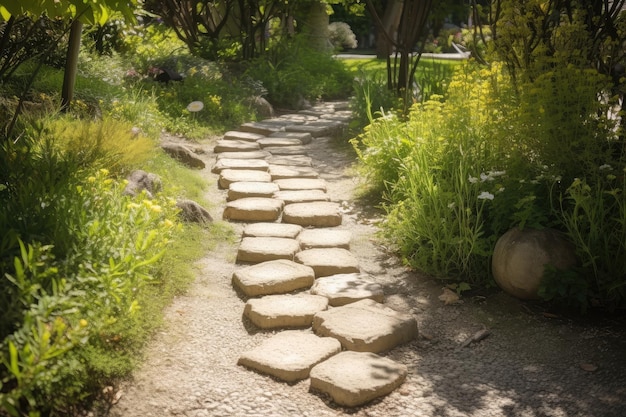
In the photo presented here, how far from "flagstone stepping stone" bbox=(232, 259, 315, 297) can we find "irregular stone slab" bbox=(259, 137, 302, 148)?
3.69 m

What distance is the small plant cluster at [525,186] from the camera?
3.98 metres

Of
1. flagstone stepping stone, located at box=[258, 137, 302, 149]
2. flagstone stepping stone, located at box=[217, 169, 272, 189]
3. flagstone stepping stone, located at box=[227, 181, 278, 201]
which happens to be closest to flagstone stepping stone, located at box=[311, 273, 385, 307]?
flagstone stepping stone, located at box=[227, 181, 278, 201]

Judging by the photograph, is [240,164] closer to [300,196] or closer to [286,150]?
[286,150]

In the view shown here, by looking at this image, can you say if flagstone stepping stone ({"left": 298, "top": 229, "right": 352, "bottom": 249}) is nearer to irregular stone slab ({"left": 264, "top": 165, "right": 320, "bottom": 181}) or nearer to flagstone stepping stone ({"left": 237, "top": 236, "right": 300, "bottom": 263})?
flagstone stepping stone ({"left": 237, "top": 236, "right": 300, "bottom": 263})

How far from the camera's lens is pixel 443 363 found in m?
3.54

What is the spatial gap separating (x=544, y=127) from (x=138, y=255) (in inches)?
98.2

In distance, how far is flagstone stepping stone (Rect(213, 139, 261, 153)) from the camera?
7840mm

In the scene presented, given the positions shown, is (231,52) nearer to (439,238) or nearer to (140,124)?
(140,124)

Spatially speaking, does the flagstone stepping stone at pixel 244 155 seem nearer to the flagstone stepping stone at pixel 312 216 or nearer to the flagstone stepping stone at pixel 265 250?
the flagstone stepping stone at pixel 312 216

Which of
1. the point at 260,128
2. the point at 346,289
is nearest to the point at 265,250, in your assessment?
the point at 346,289

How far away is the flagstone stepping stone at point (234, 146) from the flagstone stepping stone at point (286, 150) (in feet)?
0.49

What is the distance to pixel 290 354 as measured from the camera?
346cm

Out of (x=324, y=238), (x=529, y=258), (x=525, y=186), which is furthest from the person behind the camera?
(x=324, y=238)

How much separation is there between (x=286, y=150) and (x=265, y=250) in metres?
3.20
